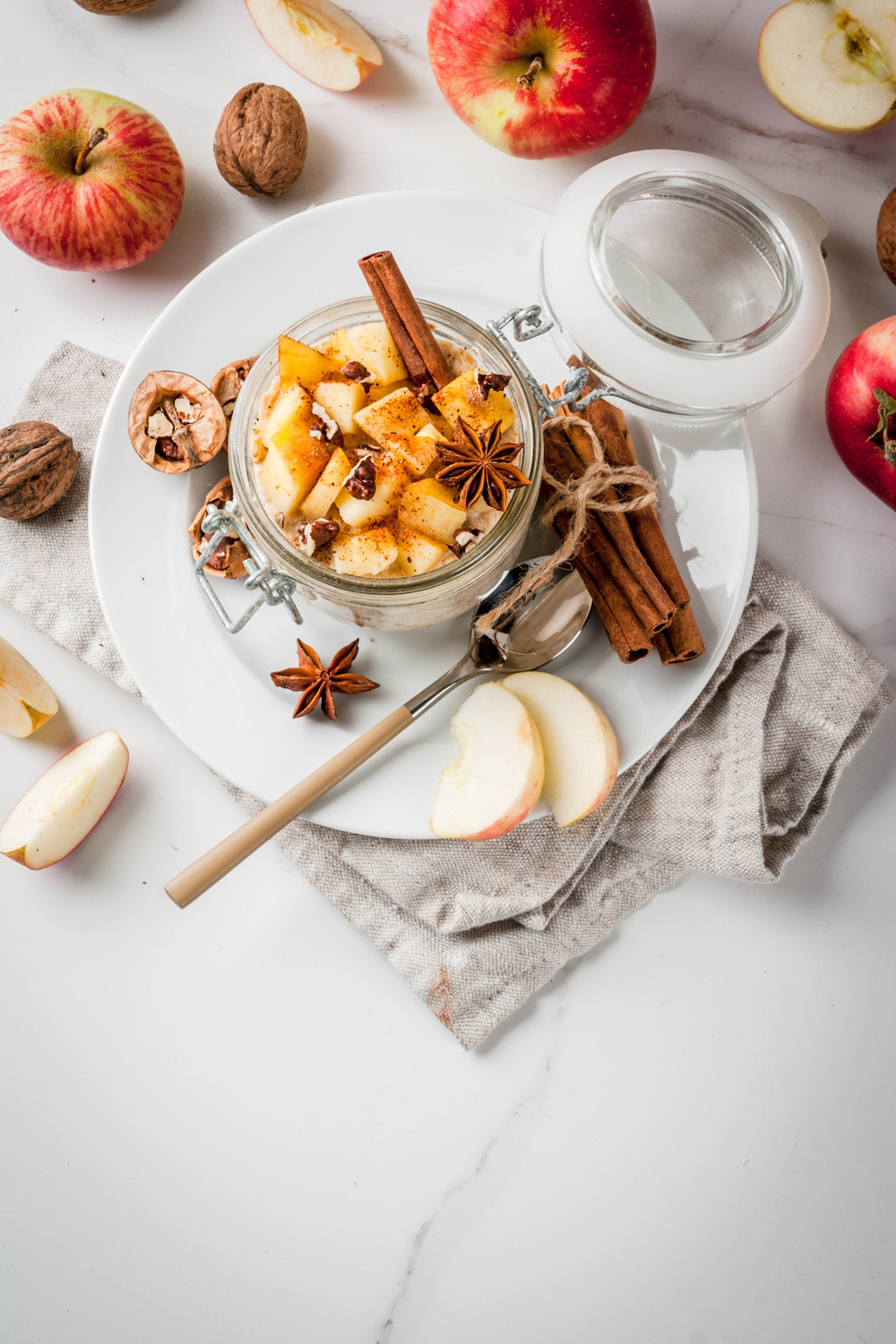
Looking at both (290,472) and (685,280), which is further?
(685,280)

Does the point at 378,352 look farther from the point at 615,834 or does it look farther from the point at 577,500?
the point at 615,834

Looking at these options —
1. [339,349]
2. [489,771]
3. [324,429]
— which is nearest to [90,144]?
[339,349]

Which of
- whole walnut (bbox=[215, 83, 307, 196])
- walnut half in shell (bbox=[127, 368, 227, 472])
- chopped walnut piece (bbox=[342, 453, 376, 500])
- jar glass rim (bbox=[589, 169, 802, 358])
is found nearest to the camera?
chopped walnut piece (bbox=[342, 453, 376, 500])

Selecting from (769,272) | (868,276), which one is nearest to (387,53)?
(769,272)

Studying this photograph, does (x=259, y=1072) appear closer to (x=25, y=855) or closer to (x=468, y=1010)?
(x=468, y=1010)

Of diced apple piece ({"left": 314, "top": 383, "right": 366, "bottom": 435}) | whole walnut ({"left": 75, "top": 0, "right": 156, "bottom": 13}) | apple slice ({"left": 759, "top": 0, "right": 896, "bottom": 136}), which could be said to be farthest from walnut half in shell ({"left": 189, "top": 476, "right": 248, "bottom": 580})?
apple slice ({"left": 759, "top": 0, "right": 896, "bottom": 136})

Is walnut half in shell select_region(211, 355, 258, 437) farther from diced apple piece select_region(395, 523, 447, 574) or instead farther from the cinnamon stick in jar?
diced apple piece select_region(395, 523, 447, 574)
